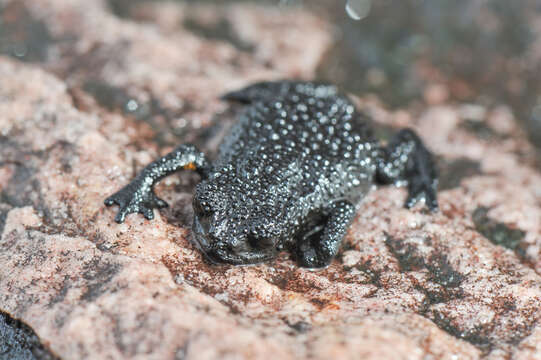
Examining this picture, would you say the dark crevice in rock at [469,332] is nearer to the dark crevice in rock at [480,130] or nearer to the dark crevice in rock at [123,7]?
the dark crevice in rock at [480,130]

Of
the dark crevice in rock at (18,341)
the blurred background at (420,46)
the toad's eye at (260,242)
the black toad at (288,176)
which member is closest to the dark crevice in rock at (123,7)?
the blurred background at (420,46)

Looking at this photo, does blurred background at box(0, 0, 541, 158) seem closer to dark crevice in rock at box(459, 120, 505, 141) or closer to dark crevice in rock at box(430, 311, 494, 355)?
dark crevice in rock at box(459, 120, 505, 141)

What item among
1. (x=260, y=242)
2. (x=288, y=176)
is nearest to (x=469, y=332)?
(x=260, y=242)

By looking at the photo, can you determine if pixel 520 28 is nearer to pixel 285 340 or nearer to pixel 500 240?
pixel 500 240

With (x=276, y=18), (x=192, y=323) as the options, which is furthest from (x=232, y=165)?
(x=276, y=18)

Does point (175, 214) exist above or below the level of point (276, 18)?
below
